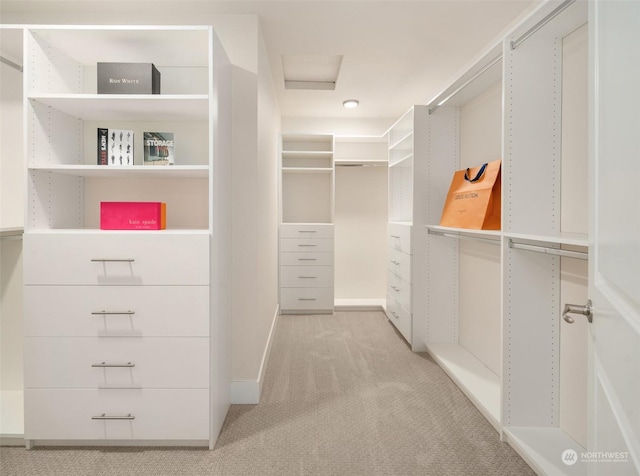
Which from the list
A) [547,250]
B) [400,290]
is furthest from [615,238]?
[400,290]

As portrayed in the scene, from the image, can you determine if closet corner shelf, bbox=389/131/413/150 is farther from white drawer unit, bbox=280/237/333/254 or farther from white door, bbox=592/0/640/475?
white door, bbox=592/0/640/475

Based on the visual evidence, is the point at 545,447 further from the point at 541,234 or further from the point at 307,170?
the point at 307,170

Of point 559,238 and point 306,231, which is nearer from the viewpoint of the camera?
point 559,238

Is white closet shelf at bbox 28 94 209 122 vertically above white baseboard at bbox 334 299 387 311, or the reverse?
white closet shelf at bbox 28 94 209 122

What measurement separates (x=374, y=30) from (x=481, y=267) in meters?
1.82

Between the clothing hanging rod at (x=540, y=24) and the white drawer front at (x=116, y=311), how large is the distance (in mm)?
1865

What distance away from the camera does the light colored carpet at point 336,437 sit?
175 cm

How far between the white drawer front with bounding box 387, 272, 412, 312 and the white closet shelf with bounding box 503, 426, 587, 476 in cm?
148

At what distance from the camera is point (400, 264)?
364 centimetres

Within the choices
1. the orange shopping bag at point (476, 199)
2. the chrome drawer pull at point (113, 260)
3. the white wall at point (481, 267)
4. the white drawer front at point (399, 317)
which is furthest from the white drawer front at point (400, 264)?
the chrome drawer pull at point (113, 260)

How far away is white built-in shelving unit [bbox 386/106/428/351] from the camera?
3.21m

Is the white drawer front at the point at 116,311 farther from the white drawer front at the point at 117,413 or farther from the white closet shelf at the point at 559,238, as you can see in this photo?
the white closet shelf at the point at 559,238

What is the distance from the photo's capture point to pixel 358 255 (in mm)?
5176

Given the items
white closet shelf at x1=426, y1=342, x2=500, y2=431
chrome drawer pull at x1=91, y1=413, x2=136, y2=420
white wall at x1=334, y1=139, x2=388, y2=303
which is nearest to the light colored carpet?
white closet shelf at x1=426, y1=342, x2=500, y2=431
